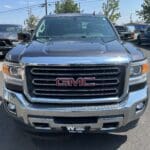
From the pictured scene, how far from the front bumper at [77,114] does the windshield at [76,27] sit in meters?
1.77

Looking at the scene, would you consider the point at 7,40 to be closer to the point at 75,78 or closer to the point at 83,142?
the point at 83,142

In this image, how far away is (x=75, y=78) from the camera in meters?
4.69

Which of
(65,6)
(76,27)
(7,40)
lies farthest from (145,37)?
(65,6)

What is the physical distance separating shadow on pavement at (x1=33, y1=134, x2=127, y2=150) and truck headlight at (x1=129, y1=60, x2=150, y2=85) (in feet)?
3.15

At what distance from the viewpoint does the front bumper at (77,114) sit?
184 inches

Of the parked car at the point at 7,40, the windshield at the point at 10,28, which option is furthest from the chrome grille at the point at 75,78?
the windshield at the point at 10,28

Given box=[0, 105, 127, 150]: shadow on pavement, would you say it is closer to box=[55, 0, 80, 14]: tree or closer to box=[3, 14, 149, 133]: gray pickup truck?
box=[3, 14, 149, 133]: gray pickup truck

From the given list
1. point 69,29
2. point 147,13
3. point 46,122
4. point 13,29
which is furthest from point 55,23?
point 147,13

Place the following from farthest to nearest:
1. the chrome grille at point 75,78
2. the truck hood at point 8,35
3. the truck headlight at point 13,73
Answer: the truck hood at point 8,35
the truck headlight at point 13,73
the chrome grille at point 75,78

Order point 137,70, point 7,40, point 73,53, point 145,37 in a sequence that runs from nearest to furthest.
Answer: point 73,53 < point 137,70 < point 7,40 < point 145,37

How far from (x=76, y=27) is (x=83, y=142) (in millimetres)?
2164

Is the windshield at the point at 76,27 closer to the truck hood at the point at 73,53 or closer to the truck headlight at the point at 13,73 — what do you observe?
the truck hood at the point at 73,53

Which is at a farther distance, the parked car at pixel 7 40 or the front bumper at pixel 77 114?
the parked car at pixel 7 40

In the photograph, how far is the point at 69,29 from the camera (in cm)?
671
